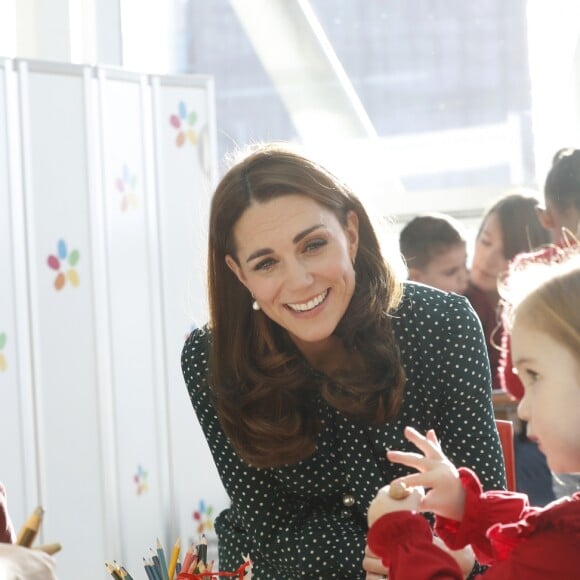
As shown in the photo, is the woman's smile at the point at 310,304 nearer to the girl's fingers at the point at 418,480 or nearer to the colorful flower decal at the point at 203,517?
the girl's fingers at the point at 418,480

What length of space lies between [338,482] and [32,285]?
162cm

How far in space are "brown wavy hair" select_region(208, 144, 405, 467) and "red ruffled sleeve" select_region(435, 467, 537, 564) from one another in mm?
408

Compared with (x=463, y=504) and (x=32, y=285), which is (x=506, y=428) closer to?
(x=463, y=504)

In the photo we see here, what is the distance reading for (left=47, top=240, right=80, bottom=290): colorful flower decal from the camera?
10.5 ft

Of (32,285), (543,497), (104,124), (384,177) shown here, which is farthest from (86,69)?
(543,497)

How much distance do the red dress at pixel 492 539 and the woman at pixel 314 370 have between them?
36 centimetres

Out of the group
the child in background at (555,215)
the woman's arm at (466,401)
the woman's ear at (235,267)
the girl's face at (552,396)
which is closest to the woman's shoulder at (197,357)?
the woman's ear at (235,267)

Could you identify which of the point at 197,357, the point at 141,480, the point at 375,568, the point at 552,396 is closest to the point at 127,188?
the point at 141,480

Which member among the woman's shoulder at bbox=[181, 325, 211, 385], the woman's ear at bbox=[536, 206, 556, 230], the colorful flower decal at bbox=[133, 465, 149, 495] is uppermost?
the woman's ear at bbox=[536, 206, 556, 230]

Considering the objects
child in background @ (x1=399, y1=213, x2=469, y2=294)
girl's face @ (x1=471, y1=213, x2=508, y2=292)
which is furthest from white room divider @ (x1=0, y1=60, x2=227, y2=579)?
girl's face @ (x1=471, y1=213, x2=508, y2=292)

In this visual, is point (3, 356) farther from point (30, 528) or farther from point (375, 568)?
point (30, 528)

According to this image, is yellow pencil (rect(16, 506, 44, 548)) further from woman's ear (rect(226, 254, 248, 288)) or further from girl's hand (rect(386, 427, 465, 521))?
woman's ear (rect(226, 254, 248, 288))

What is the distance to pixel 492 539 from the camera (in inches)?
49.4

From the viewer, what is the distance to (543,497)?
8.95 ft
